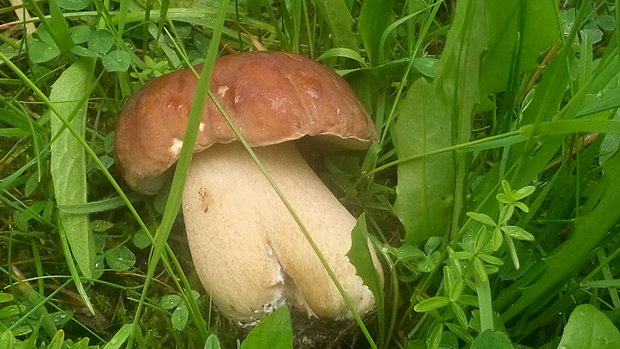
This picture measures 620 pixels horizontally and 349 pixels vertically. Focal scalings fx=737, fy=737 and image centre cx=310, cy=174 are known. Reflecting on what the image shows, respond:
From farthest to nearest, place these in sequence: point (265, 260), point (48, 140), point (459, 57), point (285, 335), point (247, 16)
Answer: point (247, 16)
point (48, 140)
point (265, 260)
point (459, 57)
point (285, 335)

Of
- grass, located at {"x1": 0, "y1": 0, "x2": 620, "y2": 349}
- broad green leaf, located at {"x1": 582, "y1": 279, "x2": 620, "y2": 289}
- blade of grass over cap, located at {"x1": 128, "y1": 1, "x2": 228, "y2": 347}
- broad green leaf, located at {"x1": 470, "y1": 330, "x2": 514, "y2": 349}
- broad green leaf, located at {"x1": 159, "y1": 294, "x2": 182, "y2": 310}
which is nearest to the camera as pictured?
blade of grass over cap, located at {"x1": 128, "y1": 1, "x2": 228, "y2": 347}

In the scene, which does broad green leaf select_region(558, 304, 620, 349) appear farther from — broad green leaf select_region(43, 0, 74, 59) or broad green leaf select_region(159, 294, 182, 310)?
broad green leaf select_region(43, 0, 74, 59)

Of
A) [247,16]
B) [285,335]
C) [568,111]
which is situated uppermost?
[568,111]

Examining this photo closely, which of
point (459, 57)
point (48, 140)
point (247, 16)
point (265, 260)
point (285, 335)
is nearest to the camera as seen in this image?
point (285, 335)

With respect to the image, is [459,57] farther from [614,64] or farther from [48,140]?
[48,140]

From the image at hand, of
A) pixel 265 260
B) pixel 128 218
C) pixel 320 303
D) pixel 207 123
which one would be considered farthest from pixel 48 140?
pixel 320 303

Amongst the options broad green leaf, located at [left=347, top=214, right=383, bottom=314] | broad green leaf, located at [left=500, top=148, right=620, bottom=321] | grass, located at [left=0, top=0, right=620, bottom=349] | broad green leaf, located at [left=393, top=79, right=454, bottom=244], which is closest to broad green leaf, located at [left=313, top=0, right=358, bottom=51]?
grass, located at [left=0, top=0, right=620, bottom=349]
